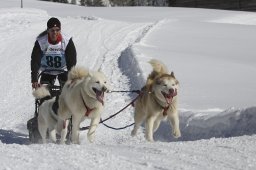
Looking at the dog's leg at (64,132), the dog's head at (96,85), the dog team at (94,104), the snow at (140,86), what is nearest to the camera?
the snow at (140,86)

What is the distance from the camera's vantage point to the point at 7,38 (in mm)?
17266

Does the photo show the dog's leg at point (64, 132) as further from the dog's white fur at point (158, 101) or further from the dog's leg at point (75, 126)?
the dog's white fur at point (158, 101)

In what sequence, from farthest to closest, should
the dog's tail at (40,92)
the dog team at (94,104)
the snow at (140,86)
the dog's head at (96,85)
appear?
the dog's tail at (40,92) → the dog team at (94,104) → the dog's head at (96,85) → the snow at (140,86)

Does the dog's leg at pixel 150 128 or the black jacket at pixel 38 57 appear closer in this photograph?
the dog's leg at pixel 150 128

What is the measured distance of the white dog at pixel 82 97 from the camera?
19.0ft

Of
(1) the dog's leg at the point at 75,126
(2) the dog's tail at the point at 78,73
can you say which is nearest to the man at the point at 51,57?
(2) the dog's tail at the point at 78,73

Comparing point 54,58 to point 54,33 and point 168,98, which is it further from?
point 168,98

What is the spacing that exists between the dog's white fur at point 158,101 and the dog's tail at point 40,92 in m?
1.25

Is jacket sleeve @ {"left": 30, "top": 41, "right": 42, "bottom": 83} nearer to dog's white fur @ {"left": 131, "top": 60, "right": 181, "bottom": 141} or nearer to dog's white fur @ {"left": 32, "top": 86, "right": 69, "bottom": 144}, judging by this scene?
dog's white fur @ {"left": 32, "top": 86, "right": 69, "bottom": 144}

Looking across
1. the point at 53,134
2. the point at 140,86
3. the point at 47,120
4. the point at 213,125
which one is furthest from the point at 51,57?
the point at 140,86

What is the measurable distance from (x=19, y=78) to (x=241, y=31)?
10.1 meters

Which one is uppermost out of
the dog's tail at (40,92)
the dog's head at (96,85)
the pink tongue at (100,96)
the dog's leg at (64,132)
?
the dog's head at (96,85)

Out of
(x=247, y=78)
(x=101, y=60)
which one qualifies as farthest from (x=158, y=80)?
(x=101, y=60)

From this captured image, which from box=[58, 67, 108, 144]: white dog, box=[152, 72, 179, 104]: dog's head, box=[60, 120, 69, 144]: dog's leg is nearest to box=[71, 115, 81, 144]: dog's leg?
box=[58, 67, 108, 144]: white dog
